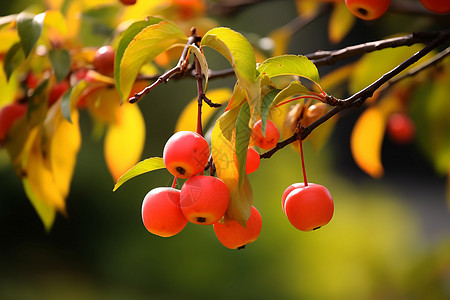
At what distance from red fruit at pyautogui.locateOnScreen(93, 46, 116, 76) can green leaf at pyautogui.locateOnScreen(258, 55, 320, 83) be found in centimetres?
29

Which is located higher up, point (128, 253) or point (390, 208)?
point (390, 208)

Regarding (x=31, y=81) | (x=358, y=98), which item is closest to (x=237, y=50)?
(x=358, y=98)

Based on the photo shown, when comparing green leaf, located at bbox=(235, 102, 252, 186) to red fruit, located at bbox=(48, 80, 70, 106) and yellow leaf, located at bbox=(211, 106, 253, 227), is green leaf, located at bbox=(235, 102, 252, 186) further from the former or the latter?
red fruit, located at bbox=(48, 80, 70, 106)

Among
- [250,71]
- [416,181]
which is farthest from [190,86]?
[250,71]

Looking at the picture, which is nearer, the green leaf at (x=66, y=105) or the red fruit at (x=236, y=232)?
the red fruit at (x=236, y=232)

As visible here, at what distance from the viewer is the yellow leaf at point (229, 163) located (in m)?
0.40

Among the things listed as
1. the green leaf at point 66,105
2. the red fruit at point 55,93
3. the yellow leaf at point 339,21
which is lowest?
the green leaf at point 66,105

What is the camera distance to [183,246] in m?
2.43

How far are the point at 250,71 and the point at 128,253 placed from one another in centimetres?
228

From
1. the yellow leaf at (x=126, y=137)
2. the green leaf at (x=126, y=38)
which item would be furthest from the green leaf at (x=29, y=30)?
the yellow leaf at (x=126, y=137)

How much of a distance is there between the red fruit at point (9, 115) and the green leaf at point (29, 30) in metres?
0.17

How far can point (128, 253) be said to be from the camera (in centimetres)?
253

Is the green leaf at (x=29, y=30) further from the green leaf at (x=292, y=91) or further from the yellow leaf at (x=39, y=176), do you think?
the green leaf at (x=292, y=91)

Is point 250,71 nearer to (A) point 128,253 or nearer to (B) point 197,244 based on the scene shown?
(B) point 197,244
